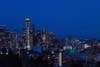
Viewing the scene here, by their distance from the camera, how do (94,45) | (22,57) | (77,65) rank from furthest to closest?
(94,45) → (22,57) → (77,65)

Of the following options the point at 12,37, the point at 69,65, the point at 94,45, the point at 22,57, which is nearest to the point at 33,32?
the point at 12,37

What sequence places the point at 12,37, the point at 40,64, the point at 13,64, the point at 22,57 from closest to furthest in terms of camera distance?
the point at 40,64
the point at 13,64
the point at 22,57
the point at 12,37

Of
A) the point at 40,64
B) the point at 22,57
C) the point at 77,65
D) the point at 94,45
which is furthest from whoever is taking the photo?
the point at 94,45

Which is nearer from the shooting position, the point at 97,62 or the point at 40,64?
the point at 97,62

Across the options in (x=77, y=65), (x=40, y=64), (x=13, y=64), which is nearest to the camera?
(x=77, y=65)

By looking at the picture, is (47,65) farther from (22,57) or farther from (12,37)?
(12,37)

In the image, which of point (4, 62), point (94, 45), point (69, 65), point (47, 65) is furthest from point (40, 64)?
point (94, 45)

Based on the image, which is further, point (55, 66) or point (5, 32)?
point (5, 32)

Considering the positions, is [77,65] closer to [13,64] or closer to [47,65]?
[47,65]
